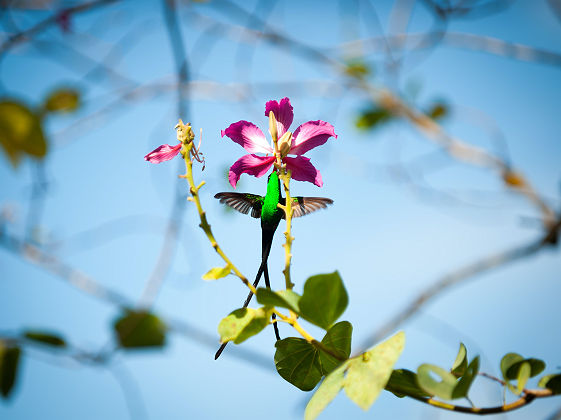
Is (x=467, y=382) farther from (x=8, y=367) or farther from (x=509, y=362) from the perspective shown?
(x=8, y=367)

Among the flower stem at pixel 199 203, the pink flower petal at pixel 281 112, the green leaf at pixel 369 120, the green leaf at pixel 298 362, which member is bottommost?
the green leaf at pixel 298 362

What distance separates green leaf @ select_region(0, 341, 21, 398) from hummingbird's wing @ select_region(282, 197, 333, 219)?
1.43 ft

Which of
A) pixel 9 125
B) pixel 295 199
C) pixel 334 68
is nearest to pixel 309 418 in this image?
pixel 295 199

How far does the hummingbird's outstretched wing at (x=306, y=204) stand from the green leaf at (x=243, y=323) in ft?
0.37

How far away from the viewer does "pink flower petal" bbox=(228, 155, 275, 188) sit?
0.41 metres

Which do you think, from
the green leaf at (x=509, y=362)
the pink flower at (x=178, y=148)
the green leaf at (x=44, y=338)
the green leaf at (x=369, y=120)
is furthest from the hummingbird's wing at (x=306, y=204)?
the green leaf at (x=369, y=120)

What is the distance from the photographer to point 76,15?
5.33 feet

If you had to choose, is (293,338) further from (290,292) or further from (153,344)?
(153,344)

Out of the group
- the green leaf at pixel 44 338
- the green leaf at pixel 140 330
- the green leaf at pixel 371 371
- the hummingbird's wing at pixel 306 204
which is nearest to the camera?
the green leaf at pixel 371 371

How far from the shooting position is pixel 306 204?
448 millimetres

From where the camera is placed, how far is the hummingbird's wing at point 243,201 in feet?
1.37

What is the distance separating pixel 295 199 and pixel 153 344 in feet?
1.52

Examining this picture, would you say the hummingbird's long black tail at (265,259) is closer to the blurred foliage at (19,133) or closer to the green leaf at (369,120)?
the blurred foliage at (19,133)

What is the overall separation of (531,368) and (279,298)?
25 cm
